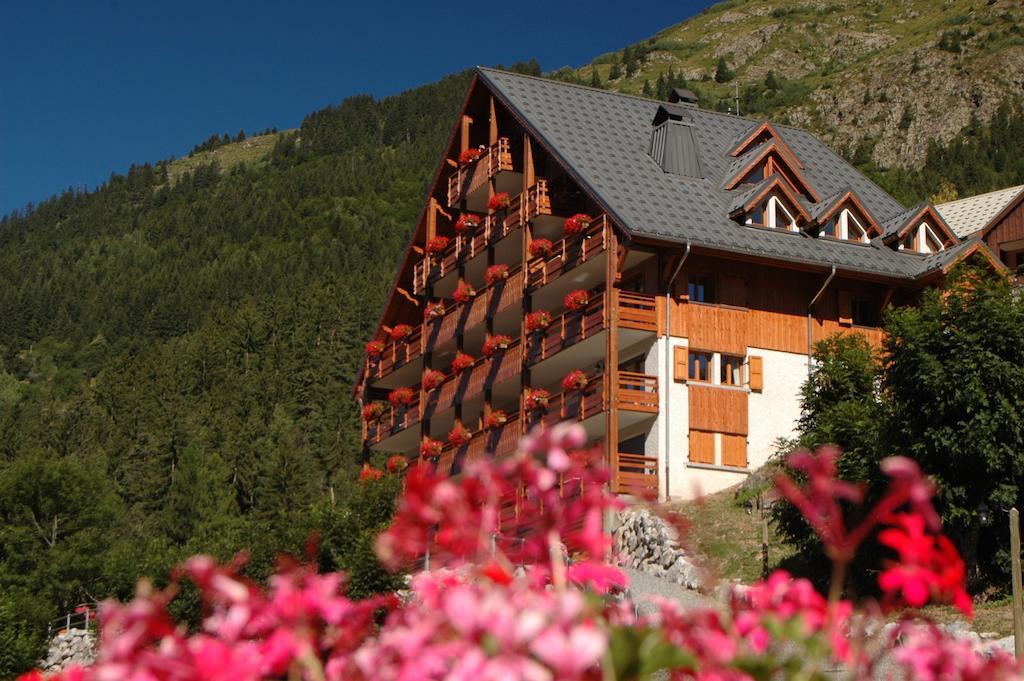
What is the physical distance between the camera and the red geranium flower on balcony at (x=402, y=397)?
53812 mm

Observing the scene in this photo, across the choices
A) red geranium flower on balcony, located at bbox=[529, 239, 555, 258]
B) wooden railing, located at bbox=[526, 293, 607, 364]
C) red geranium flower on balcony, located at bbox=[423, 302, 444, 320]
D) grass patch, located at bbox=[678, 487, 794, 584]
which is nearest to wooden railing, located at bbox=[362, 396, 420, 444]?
red geranium flower on balcony, located at bbox=[423, 302, 444, 320]

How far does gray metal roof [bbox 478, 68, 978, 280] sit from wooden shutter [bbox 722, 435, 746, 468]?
4913mm

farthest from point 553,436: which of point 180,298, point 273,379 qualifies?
point 180,298

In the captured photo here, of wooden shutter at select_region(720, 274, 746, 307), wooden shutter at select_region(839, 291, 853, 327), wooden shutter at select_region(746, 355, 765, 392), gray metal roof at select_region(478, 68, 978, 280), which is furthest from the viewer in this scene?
wooden shutter at select_region(839, 291, 853, 327)

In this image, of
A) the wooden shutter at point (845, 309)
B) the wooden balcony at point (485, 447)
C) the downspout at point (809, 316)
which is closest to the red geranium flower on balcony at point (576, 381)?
the wooden balcony at point (485, 447)

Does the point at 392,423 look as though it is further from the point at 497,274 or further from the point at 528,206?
the point at 528,206

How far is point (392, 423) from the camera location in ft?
181

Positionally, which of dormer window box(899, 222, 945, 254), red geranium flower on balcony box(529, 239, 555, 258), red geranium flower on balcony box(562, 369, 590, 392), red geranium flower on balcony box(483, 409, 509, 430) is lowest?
red geranium flower on balcony box(483, 409, 509, 430)

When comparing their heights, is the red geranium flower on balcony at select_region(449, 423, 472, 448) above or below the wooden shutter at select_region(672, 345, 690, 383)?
below

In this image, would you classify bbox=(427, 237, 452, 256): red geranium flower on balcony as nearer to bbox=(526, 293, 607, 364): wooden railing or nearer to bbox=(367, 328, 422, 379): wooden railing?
bbox=(367, 328, 422, 379): wooden railing

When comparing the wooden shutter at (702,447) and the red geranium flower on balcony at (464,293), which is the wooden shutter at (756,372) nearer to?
the wooden shutter at (702,447)

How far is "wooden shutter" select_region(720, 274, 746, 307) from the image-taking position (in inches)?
1743

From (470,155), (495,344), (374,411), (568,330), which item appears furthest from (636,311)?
(374,411)

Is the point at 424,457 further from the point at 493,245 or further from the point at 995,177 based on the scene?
the point at 995,177
